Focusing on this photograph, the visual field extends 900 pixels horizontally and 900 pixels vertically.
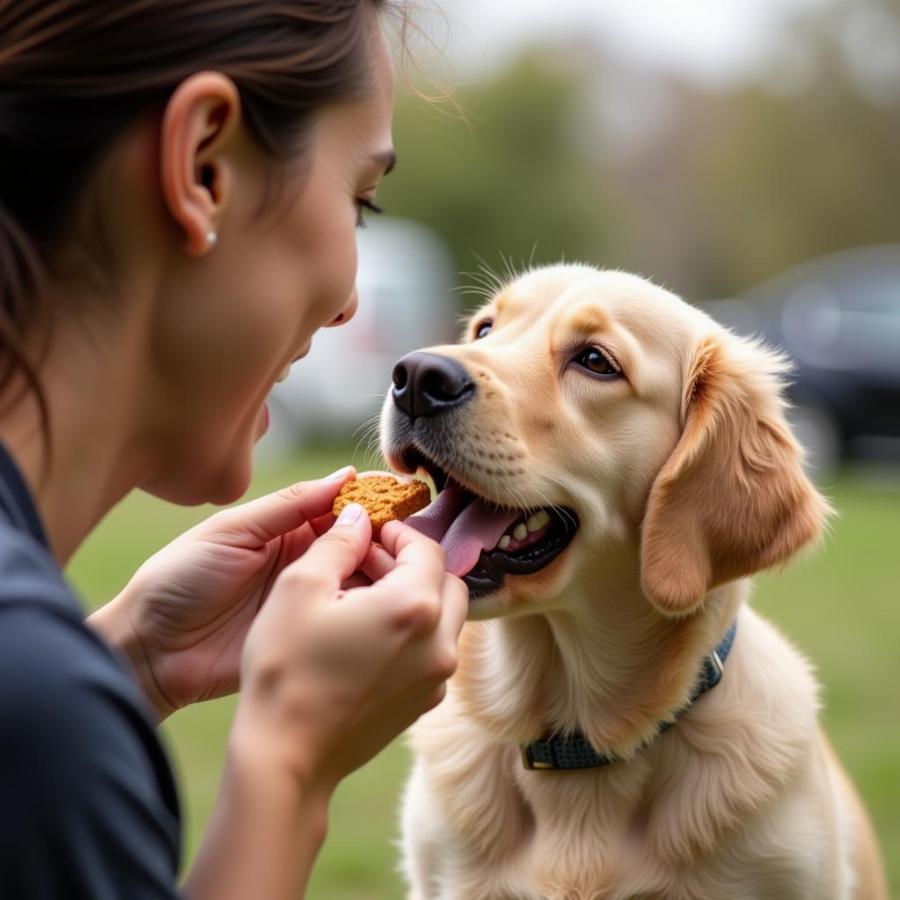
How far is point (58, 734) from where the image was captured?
4.19 ft

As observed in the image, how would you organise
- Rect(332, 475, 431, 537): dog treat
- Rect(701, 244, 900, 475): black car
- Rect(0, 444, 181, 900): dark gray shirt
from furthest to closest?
Rect(701, 244, 900, 475): black car → Rect(332, 475, 431, 537): dog treat → Rect(0, 444, 181, 900): dark gray shirt

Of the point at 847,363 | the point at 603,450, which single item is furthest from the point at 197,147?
the point at 847,363

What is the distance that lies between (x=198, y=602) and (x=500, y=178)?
25965mm

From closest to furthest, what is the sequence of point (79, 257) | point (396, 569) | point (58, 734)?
point (58, 734) → point (79, 257) → point (396, 569)

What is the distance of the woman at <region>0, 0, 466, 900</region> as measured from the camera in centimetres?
158

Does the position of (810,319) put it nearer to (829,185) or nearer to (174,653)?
(174,653)

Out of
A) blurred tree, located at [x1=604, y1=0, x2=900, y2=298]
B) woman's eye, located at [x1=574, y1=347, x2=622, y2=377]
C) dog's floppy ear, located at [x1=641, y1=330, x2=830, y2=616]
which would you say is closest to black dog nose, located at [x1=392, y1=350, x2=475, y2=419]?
woman's eye, located at [x1=574, y1=347, x2=622, y2=377]

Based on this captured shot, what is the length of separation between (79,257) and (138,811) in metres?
0.69

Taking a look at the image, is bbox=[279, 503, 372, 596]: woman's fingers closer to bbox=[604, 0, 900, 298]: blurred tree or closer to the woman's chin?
the woman's chin

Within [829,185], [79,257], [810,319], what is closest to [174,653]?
[79,257]

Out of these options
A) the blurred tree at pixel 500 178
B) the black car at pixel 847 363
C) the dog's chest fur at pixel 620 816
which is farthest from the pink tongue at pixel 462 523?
the blurred tree at pixel 500 178

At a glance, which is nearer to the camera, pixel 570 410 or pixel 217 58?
pixel 217 58

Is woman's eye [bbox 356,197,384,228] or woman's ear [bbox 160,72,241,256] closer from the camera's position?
woman's ear [bbox 160,72,241,256]

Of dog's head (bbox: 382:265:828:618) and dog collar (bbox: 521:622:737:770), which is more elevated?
dog's head (bbox: 382:265:828:618)
